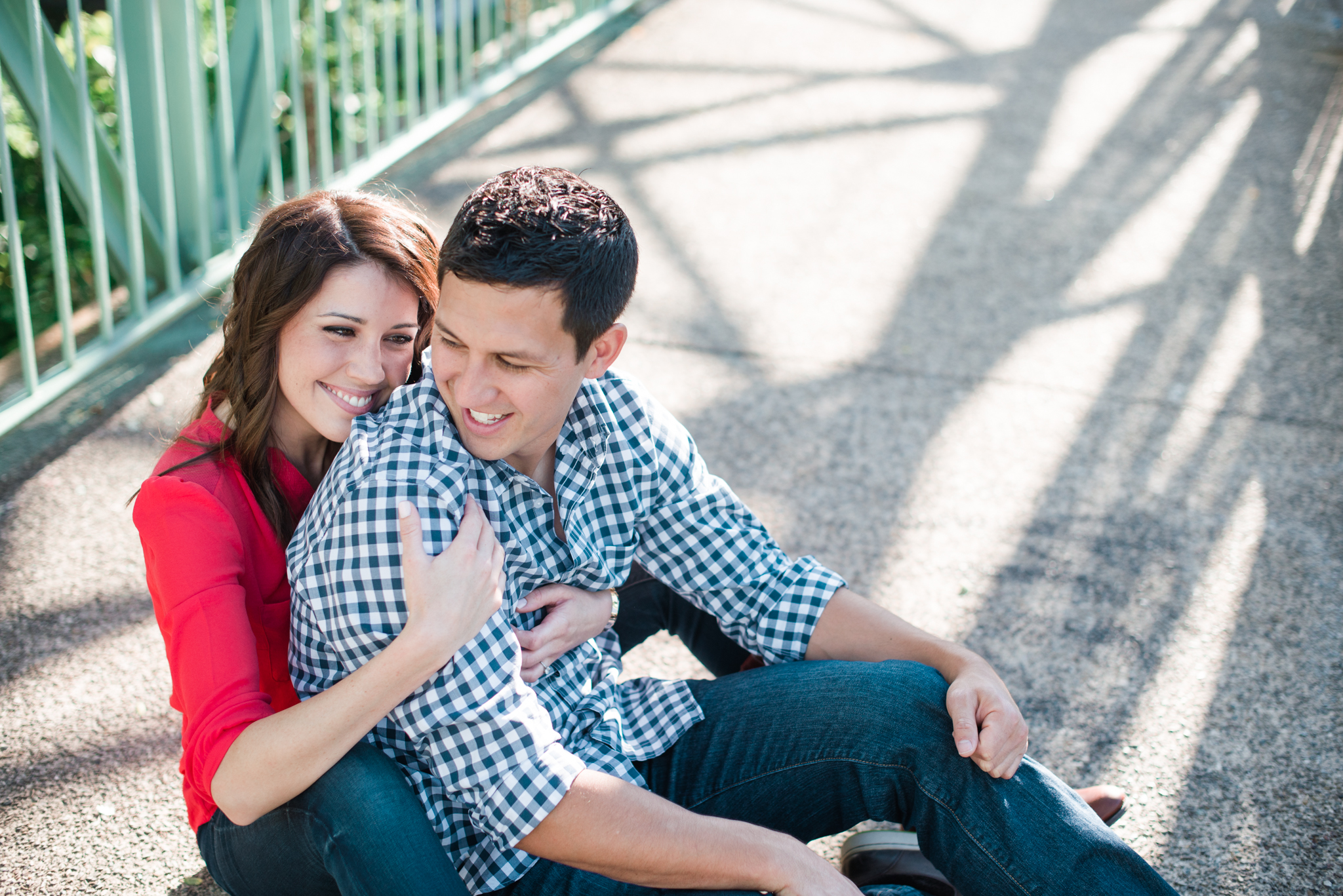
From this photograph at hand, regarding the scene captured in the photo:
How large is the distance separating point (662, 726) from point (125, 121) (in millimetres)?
2416

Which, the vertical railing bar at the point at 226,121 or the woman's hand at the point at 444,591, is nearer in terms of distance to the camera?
the woman's hand at the point at 444,591

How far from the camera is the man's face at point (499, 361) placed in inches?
63.0

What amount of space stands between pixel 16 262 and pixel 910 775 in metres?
2.38

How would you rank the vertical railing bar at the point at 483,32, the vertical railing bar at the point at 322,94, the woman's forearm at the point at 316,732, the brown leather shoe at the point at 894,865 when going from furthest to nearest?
1. the vertical railing bar at the point at 483,32
2. the vertical railing bar at the point at 322,94
3. the brown leather shoe at the point at 894,865
4. the woman's forearm at the point at 316,732

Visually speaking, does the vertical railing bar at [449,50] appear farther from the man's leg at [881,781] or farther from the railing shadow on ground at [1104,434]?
the man's leg at [881,781]

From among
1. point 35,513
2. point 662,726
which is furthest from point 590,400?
point 35,513

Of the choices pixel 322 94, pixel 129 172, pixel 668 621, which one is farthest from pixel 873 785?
pixel 322 94

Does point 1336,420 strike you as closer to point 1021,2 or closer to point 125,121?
point 125,121

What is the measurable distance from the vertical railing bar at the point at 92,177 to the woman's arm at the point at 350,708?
206cm

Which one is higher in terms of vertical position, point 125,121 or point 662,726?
point 125,121

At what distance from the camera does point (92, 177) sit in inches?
116

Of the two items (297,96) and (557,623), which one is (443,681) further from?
(297,96)

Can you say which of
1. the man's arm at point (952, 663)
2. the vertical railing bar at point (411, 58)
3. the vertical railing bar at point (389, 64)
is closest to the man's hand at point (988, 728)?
the man's arm at point (952, 663)

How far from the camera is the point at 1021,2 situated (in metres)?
6.67
